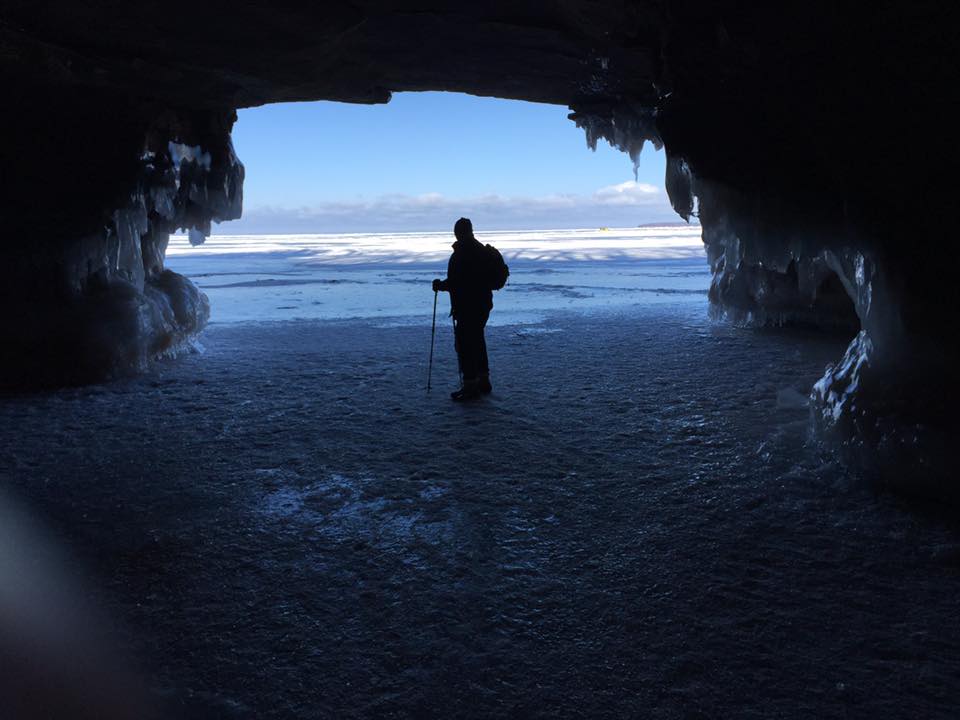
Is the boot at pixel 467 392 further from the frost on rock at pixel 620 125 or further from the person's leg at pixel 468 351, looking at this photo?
the frost on rock at pixel 620 125

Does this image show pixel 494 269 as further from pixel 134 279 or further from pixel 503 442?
pixel 134 279

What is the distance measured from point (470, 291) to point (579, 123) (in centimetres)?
595

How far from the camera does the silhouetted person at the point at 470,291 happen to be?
22.6 ft

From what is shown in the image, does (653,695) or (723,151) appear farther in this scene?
(723,151)

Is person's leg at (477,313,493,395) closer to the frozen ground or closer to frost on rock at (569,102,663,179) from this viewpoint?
the frozen ground

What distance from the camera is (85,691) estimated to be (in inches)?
92.6

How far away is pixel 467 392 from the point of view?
6.98m

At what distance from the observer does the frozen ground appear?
238 centimetres

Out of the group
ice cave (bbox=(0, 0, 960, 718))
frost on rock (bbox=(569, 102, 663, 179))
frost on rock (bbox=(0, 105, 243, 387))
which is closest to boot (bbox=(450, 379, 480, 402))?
ice cave (bbox=(0, 0, 960, 718))

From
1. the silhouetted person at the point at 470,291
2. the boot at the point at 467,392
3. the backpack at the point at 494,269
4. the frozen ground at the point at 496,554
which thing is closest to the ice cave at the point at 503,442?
the frozen ground at the point at 496,554

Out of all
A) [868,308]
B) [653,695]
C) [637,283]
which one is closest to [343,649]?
[653,695]

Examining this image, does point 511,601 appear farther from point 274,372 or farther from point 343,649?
point 274,372

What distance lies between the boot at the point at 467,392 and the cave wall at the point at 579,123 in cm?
333

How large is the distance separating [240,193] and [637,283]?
14308 mm
